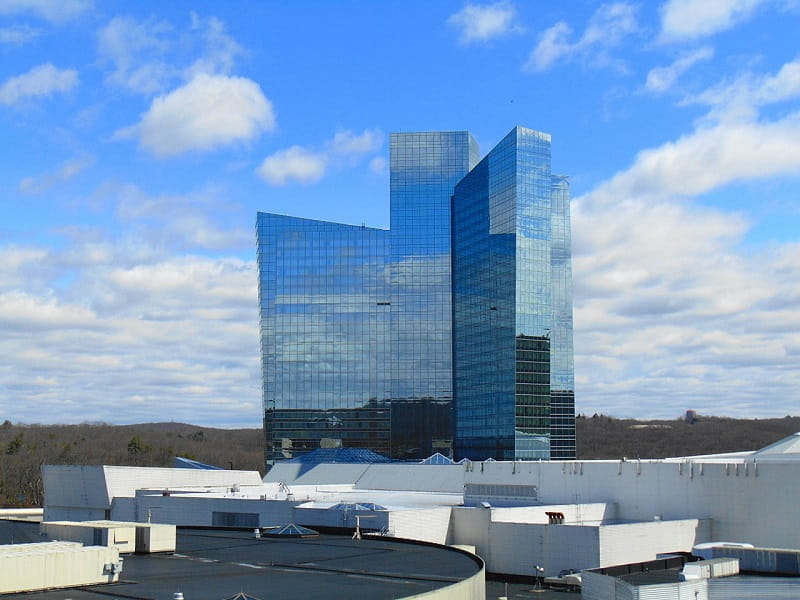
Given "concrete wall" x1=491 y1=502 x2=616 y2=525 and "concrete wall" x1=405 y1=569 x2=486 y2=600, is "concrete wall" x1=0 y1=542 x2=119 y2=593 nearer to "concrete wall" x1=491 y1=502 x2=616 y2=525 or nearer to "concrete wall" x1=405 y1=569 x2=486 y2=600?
"concrete wall" x1=405 y1=569 x2=486 y2=600

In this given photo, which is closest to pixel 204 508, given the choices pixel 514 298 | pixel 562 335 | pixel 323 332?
pixel 514 298

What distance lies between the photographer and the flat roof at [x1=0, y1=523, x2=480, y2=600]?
29.0m

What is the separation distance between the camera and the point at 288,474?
123m

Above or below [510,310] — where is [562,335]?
below

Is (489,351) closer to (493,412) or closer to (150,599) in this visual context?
(493,412)

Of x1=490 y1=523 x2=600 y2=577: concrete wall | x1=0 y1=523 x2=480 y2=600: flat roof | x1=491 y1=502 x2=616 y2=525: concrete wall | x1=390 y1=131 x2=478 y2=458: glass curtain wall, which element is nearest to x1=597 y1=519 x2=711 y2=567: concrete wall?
x1=490 y1=523 x2=600 y2=577: concrete wall

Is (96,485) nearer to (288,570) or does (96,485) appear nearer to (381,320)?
(288,570)

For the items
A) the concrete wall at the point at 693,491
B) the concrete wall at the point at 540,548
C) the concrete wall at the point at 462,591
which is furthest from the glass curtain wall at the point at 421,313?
the concrete wall at the point at 462,591

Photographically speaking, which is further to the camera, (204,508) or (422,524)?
(204,508)

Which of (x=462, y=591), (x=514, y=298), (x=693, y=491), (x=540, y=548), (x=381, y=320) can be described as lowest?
(x=540, y=548)

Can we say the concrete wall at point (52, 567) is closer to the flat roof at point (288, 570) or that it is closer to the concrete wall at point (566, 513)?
the flat roof at point (288, 570)

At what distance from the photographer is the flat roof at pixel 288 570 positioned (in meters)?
29.0

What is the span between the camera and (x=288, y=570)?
3447 cm

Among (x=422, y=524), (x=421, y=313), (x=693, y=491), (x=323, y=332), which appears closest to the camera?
(x=422, y=524)
